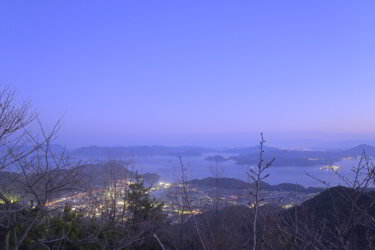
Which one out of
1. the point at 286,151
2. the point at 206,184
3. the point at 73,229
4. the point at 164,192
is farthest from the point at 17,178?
the point at 286,151

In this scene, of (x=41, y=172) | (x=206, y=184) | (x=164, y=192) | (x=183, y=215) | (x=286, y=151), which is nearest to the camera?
(x=41, y=172)

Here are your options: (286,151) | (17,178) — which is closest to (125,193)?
(17,178)

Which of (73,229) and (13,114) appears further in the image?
(73,229)

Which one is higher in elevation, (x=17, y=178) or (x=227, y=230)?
(x=17, y=178)

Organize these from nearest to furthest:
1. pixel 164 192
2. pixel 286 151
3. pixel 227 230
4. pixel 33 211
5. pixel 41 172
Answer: pixel 33 211 < pixel 41 172 < pixel 227 230 < pixel 164 192 < pixel 286 151

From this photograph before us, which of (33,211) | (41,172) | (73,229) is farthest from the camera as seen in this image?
(73,229)

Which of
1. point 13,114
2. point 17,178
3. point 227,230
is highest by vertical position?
point 13,114

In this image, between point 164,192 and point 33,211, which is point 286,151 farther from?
point 33,211

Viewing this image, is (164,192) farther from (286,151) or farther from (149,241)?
(286,151)

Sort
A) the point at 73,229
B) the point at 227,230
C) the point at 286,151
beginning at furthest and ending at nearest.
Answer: the point at 286,151, the point at 227,230, the point at 73,229
